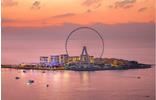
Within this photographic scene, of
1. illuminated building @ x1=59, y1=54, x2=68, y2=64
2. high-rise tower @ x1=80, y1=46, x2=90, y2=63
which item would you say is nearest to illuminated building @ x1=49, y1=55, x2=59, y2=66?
illuminated building @ x1=59, y1=54, x2=68, y2=64

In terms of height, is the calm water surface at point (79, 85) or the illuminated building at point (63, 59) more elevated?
the illuminated building at point (63, 59)

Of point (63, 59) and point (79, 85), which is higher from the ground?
point (63, 59)

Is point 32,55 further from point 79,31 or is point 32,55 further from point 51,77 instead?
point 79,31

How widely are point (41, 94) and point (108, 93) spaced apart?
0.43m

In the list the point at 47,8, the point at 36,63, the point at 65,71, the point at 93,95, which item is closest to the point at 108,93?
the point at 93,95

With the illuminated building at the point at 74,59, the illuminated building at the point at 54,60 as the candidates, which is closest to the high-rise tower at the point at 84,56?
the illuminated building at the point at 74,59

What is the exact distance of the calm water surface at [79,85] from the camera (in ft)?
7.71

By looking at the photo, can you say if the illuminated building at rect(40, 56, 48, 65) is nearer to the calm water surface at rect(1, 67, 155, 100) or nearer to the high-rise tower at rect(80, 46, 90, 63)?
the calm water surface at rect(1, 67, 155, 100)

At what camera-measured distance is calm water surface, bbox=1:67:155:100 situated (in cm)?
235

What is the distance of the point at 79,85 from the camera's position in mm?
2408

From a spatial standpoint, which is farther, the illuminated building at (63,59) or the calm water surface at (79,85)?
the illuminated building at (63,59)

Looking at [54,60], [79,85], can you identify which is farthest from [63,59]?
[79,85]

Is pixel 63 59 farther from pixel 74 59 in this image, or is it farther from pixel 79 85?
pixel 79 85

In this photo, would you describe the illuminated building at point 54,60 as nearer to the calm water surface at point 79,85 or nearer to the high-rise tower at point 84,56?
the calm water surface at point 79,85
